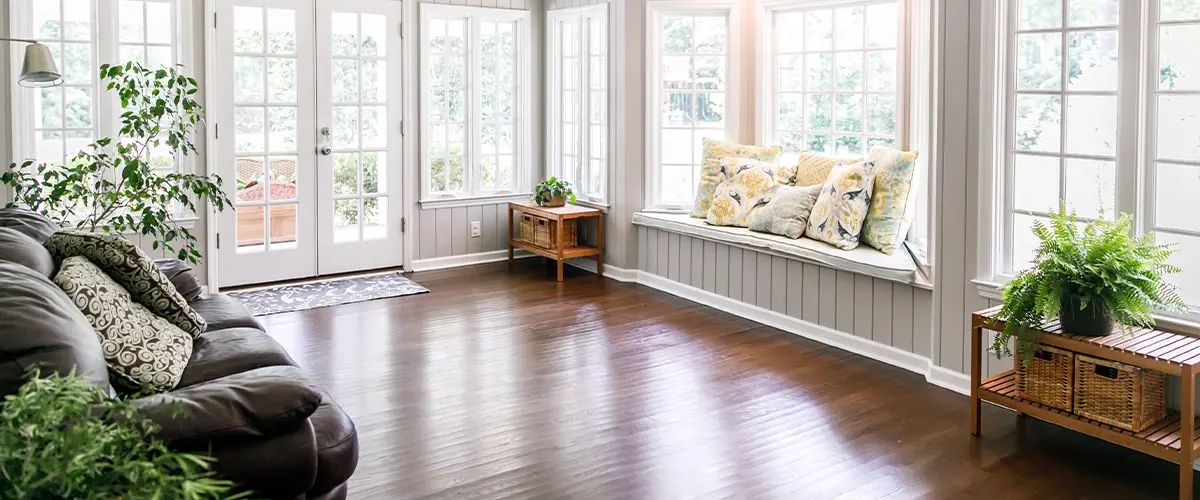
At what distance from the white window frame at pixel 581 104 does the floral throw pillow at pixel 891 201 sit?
2110 millimetres

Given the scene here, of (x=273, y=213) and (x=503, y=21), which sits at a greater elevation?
(x=503, y=21)

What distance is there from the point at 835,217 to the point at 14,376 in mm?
4058

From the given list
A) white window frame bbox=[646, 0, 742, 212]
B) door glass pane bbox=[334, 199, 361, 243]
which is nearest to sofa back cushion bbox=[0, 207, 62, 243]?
door glass pane bbox=[334, 199, 361, 243]

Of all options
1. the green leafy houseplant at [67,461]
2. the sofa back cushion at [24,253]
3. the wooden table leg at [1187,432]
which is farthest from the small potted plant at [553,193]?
the green leafy houseplant at [67,461]

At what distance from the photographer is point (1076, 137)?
372cm

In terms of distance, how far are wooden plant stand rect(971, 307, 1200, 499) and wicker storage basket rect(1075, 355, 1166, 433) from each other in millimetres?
29

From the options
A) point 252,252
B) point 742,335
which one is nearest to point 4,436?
point 742,335

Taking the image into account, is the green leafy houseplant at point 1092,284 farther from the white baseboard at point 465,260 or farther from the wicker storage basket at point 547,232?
the white baseboard at point 465,260

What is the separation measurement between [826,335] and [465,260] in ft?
10.3

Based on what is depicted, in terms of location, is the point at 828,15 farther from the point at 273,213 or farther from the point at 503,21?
the point at 273,213

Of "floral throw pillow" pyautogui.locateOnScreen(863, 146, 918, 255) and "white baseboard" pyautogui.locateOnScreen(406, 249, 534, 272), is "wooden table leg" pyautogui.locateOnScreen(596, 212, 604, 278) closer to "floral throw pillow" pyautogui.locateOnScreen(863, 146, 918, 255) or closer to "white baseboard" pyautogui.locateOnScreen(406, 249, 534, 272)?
"white baseboard" pyautogui.locateOnScreen(406, 249, 534, 272)

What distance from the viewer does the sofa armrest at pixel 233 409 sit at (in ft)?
7.11

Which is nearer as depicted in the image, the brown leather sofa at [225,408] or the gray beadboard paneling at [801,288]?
the brown leather sofa at [225,408]

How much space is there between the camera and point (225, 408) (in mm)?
2258
